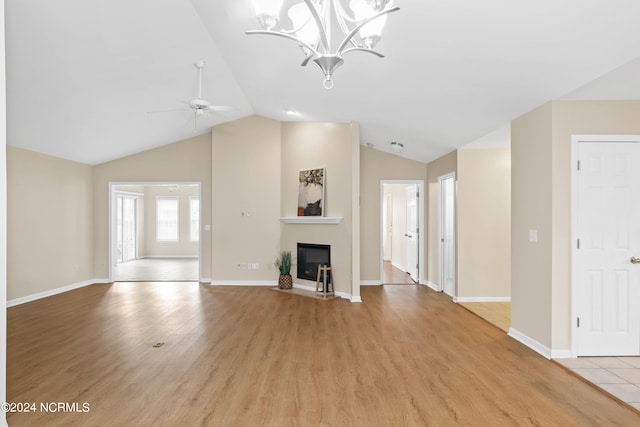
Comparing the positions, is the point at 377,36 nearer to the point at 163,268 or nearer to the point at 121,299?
the point at 121,299

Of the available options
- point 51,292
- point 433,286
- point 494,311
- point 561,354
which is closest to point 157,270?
point 51,292

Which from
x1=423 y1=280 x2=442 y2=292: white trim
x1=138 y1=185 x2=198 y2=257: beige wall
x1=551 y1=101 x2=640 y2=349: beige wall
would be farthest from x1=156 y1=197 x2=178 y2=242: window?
x1=551 y1=101 x2=640 y2=349: beige wall

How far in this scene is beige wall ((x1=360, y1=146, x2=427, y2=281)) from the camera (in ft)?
24.1

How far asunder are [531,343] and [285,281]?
162 inches

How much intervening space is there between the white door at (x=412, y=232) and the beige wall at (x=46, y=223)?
657cm

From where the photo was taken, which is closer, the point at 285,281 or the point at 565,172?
the point at 565,172

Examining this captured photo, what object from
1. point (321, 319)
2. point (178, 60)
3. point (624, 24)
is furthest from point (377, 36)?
point (321, 319)

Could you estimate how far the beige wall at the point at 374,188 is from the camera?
24.1ft

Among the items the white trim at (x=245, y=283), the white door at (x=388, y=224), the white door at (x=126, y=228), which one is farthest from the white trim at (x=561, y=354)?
the white door at (x=126, y=228)

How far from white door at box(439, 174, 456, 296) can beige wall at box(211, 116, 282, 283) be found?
303 cm

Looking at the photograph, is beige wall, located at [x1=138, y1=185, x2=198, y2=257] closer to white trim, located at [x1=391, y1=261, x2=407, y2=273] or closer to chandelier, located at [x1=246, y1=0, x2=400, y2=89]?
white trim, located at [x1=391, y1=261, x2=407, y2=273]

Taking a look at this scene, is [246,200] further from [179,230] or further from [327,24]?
[179,230]

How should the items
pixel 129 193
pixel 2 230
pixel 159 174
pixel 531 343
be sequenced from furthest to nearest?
pixel 129 193 < pixel 159 174 < pixel 531 343 < pixel 2 230

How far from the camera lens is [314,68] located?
170 inches
